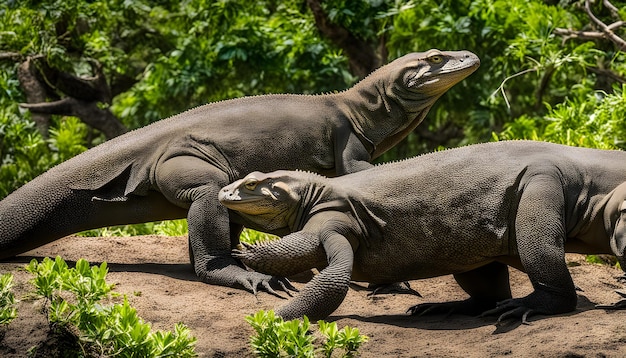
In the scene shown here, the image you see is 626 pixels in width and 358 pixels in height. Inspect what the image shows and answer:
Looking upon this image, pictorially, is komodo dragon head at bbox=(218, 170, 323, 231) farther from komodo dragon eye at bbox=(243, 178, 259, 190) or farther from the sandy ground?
the sandy ground

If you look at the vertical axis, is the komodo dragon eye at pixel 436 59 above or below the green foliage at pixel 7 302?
above

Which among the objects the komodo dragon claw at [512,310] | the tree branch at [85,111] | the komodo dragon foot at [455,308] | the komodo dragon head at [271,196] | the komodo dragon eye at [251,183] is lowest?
the tree branch at [85,111]

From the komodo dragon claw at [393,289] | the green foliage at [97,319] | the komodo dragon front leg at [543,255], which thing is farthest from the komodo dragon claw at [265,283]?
the komodo dragon front leg at [543,255]

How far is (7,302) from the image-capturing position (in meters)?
5.93

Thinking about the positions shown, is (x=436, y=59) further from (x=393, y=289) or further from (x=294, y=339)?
(x=294, y=339)

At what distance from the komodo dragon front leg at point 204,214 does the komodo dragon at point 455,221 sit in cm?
45

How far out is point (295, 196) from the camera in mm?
6656

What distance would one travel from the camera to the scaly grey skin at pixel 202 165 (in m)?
7.26

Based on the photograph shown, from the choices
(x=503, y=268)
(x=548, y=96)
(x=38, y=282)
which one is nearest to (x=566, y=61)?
(x=548, y=96)

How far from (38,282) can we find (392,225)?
2155 mm

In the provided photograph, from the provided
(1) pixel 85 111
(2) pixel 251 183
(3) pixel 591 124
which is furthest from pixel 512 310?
(1) pixel 85 111

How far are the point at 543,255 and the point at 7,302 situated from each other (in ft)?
10.1

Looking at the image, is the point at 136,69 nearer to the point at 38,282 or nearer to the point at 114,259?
the point at 114,259

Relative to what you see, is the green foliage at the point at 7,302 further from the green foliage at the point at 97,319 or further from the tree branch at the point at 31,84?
the tree branch at the point at 31,84
